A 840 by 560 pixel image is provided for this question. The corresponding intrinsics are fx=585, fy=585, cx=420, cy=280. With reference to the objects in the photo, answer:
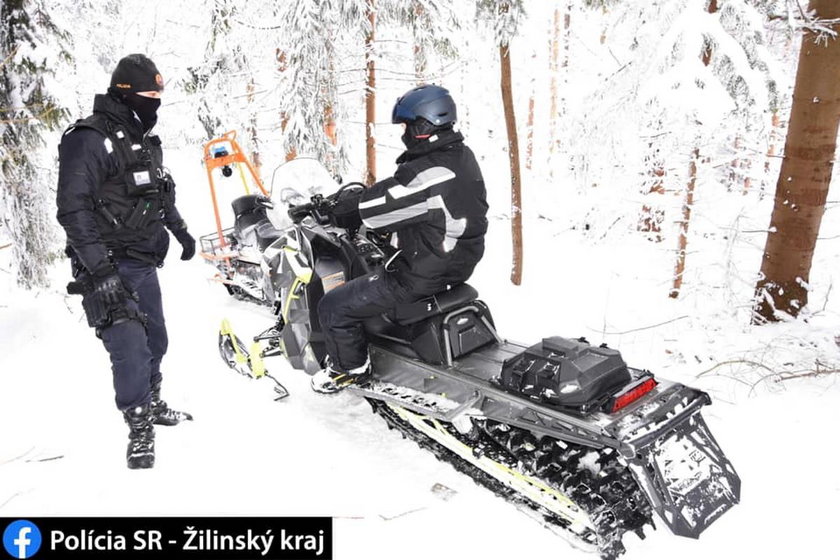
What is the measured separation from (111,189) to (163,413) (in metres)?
1.57

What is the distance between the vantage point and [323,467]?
363 centimetres

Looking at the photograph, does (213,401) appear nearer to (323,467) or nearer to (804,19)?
(323,467)

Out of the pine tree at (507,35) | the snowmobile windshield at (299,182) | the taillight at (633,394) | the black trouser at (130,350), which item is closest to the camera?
the taillight at (633,394)

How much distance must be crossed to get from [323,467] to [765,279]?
416cm

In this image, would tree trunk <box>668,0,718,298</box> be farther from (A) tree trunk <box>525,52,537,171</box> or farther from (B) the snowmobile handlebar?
(A) tree trunk <box>525,52,537,171</box>

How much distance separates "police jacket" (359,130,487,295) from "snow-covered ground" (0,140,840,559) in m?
1.24

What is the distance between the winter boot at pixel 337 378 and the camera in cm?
404

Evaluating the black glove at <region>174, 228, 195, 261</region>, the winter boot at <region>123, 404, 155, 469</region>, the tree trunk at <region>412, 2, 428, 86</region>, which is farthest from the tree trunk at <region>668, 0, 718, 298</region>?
the winter boot at <region>123, 404, 155, 469</region>

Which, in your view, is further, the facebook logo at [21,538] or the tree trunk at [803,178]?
the tree trunk at [803,178]

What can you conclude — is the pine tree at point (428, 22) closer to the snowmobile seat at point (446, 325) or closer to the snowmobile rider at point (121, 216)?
the snowmobile rider at point (121, 216)

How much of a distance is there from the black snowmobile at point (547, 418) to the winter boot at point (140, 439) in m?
1.26

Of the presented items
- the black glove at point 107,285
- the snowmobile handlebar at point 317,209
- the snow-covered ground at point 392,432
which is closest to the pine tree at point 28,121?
the snow-covered ground at point 392,432

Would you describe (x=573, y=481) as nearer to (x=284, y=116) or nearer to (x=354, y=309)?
(x=354, y=309)

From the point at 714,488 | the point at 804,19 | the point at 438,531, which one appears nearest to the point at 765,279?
the point at 804,19
